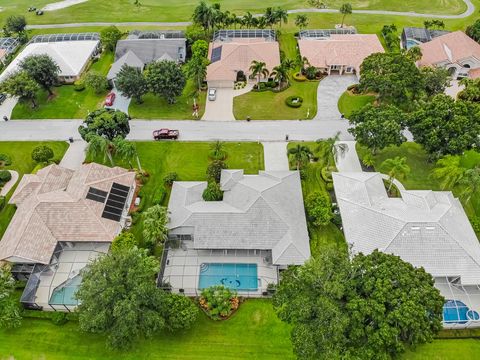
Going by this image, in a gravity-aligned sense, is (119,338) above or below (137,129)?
below

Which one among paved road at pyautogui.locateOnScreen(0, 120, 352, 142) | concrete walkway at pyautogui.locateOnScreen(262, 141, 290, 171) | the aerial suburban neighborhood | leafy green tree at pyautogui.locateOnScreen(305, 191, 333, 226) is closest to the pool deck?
the aerial suburban neighborhood

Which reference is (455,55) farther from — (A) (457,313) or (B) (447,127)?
(A) (457,313)

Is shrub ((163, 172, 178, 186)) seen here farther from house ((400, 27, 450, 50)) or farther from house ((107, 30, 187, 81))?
house ((400, 27, 450, 50))

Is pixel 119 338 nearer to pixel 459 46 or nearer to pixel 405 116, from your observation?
pixel 405 116

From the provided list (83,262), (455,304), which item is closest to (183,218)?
(83,262)

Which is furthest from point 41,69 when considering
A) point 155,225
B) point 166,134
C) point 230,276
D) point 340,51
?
point 340,51

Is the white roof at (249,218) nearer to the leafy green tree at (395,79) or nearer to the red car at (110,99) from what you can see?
the leafy green tree at (395,79)
